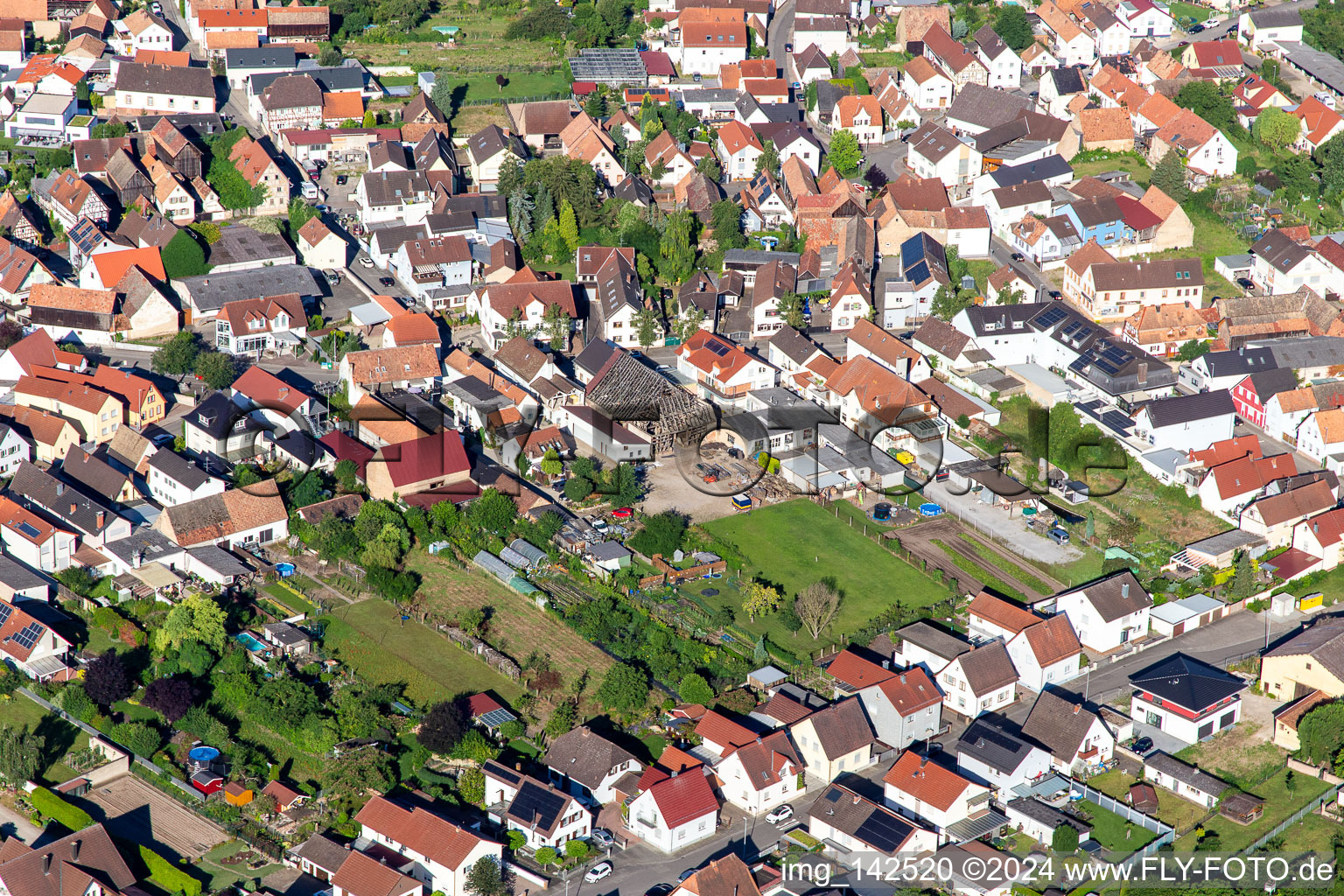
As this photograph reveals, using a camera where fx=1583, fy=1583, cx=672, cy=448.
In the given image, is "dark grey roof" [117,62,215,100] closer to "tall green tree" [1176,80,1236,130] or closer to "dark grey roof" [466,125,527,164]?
"dark grey roof" [466,125,527,164]

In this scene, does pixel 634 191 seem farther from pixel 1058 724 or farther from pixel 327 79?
pixel 1058 724

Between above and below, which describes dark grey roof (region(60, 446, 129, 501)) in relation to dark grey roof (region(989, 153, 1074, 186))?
below

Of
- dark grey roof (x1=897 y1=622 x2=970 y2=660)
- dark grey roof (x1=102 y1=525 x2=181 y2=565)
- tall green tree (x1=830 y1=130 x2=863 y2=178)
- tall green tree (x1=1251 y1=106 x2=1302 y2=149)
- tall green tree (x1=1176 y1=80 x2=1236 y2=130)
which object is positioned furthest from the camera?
tall green tree (x1=1176 y1=80 x2=1236 y2=130)

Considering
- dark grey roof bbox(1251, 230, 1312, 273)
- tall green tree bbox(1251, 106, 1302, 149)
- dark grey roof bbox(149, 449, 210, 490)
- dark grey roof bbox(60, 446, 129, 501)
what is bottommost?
dark grey roof bbox(60, 446, 129, 501)

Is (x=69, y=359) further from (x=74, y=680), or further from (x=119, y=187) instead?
(x=74, y=680)

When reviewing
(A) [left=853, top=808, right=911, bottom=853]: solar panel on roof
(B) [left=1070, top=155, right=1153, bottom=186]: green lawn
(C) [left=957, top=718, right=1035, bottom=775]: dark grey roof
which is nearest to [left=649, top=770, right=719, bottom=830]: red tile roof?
(A) [left=853, top=808, right=911, bottom=853]: solar panel on roof

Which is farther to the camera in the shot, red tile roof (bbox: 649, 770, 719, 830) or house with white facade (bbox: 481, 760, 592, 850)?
red tile roof (bbox: 649, 770, 719, 830)
